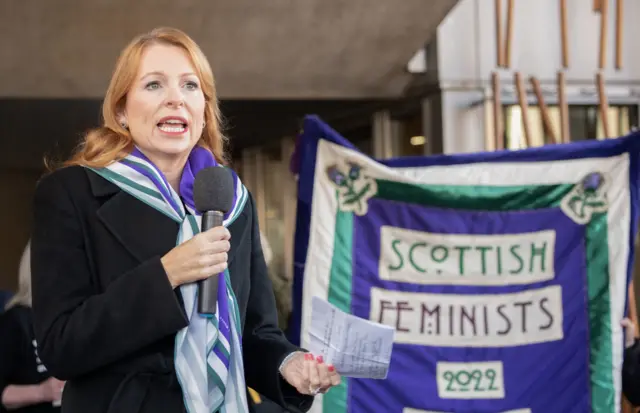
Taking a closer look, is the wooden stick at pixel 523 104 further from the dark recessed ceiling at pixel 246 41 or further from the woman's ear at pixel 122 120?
the woman's ear at pixel 122 120

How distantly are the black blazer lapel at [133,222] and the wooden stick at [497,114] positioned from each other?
3983 millimetres

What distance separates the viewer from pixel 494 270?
11.6 ft

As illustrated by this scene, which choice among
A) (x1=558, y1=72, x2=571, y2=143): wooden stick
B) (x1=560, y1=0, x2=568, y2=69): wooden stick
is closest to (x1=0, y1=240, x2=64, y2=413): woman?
(x1=558, y1=72, x2=571, y2=143): wooden stick

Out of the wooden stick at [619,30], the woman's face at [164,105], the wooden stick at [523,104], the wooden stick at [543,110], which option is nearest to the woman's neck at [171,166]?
the woman's face at [164,105]

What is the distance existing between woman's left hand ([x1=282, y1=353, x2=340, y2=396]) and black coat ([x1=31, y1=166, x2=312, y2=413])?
0.68ft

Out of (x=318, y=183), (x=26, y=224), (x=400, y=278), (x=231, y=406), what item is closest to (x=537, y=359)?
(x=400, y=278)

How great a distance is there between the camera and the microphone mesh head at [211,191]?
4.85ft

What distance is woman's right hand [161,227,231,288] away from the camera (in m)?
1.41

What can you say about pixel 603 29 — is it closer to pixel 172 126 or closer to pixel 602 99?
pixel 602 99

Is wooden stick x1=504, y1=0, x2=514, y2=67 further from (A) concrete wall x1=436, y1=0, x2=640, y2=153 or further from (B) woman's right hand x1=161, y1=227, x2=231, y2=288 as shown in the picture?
(B) woman's right hand x1=161, y1=227, x2=231, y2=288

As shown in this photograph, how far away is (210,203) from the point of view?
1.48 metres

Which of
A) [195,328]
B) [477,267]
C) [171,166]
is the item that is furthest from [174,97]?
[477,267]

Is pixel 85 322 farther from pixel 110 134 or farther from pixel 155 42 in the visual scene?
pixel 155 42

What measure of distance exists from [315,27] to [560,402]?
282 centimetres
